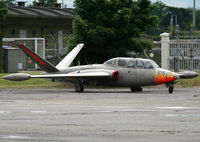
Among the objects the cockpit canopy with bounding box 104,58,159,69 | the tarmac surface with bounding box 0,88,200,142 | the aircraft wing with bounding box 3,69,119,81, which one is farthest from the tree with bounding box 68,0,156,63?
the tarmac surface with bounding box 0,88,200,142

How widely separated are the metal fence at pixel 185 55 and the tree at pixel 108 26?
10.5 ft

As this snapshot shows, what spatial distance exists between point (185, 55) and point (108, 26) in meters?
6.25

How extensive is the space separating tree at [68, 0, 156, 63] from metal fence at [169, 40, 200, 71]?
320 centimetres

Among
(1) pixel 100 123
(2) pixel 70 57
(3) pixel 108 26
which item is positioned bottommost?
(1) pixel 100 123

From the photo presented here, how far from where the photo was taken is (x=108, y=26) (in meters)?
34.5

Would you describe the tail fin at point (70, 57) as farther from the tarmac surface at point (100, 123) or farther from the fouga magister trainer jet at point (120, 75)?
the tarmac surface at point (100, 123)

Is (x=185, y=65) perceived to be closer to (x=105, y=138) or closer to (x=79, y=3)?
(x=79, y=3)

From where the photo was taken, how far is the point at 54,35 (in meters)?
78.8

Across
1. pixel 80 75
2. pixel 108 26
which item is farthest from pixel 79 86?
pixel 108 26

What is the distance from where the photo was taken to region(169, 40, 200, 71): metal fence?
3753cm

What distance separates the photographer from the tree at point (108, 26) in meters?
34.0

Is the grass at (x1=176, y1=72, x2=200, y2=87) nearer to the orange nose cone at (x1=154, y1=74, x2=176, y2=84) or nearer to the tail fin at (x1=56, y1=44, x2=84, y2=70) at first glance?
the orange nose cone at (x1=154, y1=74, x2=176, y2=84)

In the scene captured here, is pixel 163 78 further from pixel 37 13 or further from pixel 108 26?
pixel 37 13

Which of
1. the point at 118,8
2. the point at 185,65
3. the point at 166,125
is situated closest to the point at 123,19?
the point at 118,8
